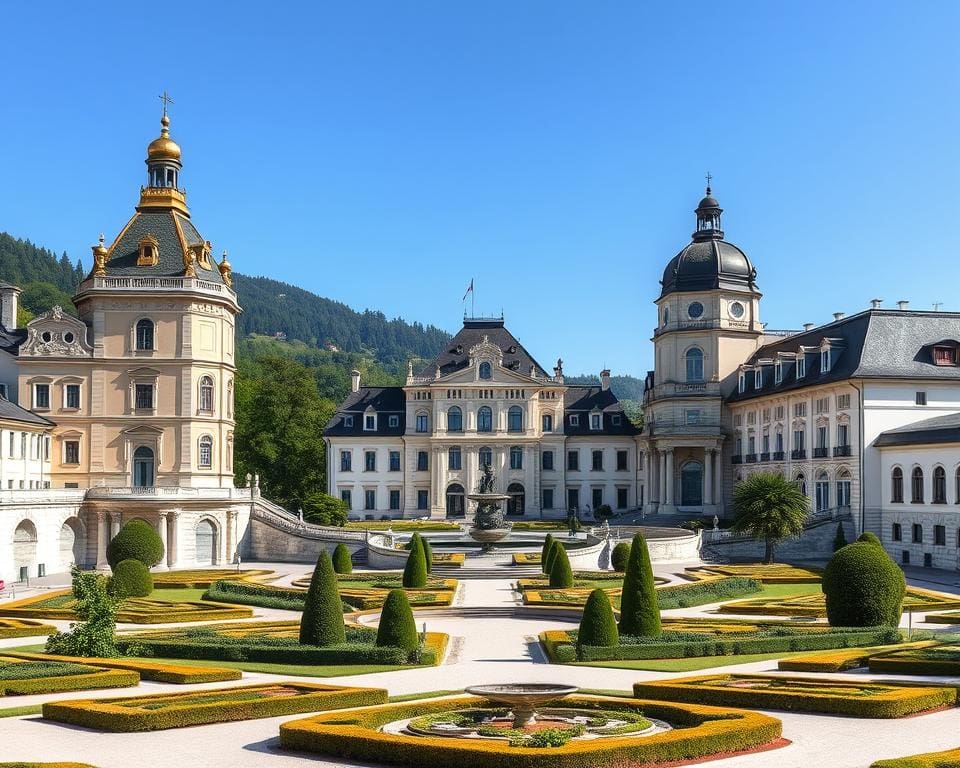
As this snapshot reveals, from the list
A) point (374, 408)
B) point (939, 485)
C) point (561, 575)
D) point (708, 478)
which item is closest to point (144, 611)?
point (561, 575)

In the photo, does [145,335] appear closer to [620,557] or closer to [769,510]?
[620,557]

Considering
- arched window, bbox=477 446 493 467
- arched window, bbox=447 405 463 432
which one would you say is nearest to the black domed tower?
arched window, bbox=477 446 493 467

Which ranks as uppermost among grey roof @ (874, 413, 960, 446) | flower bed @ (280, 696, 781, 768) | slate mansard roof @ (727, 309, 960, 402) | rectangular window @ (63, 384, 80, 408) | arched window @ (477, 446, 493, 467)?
slate mansard roof @ (727, 309, 960, 402)

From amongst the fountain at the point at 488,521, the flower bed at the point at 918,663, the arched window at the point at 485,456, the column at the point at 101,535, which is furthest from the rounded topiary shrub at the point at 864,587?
the arched window at the point at 485,456

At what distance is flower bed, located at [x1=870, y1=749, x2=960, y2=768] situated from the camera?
14133mm

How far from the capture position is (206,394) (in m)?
61.3

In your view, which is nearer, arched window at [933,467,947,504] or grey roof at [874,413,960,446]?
grey roof at [874,413,960,446]

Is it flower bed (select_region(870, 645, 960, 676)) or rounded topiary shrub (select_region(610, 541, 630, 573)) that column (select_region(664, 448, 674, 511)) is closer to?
rounded topiary shrub (select_region(610, 541, 630, 573))

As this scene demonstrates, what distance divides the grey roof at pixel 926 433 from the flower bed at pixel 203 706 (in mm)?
38064

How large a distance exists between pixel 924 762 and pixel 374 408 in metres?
73.2

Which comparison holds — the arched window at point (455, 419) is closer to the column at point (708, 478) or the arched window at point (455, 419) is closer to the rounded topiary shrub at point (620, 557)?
the column at point (708, 478)

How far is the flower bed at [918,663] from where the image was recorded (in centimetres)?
2328

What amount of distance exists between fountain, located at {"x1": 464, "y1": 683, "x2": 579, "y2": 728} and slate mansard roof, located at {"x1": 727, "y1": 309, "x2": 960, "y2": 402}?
42.9 m

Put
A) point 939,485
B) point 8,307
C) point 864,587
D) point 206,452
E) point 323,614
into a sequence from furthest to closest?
point 8,307 → point 206,452 → point 939,485 → point 864,587 → point 323,614
